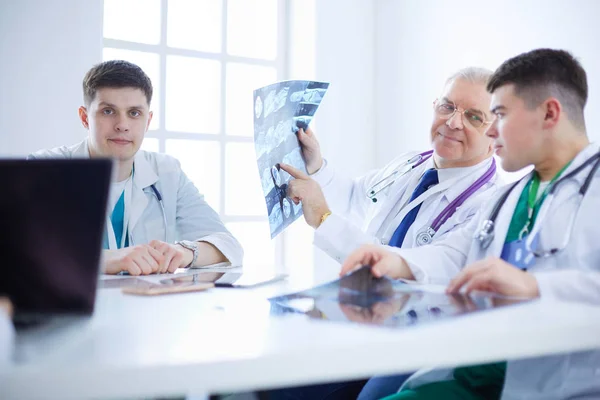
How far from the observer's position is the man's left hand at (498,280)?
0.94 m

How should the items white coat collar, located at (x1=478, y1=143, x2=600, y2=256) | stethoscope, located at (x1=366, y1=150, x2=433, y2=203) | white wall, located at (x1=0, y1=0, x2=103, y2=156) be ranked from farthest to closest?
white wall, located at (x1=0, y1=0, x2=103, y2=156) < stethoscope, located at (x1=366, y1=150, x2=433, y2=203) < white coat collar, located at (x1=478, y1=143, x2=600, y2=256)

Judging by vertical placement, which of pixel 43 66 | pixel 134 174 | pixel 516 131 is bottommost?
pixel 134 174

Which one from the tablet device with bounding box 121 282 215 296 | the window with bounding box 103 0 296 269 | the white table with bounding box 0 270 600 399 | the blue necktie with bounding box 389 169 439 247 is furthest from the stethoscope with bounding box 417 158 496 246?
the window with bounding box 103 0 296 269

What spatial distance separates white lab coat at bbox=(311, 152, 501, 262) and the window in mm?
1447

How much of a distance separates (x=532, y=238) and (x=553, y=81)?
442 mm

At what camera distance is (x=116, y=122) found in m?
1.98

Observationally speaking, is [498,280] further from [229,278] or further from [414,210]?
[414,210]

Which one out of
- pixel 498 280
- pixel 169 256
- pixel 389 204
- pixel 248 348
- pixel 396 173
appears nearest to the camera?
pixel 248 348

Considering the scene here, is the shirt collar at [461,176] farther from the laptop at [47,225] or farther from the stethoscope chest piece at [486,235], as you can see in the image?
the laptop at [47,225]

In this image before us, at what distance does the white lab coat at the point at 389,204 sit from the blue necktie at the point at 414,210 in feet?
0.06

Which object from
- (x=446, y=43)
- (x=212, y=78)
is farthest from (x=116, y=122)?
(x=446, y=43)

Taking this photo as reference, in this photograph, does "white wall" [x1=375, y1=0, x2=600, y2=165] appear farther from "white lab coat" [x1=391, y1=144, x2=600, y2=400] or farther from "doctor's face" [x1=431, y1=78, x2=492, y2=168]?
"white lab coat" [x1=391, y1=144, x2=600, y2=400]

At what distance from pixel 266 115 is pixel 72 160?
98 cm

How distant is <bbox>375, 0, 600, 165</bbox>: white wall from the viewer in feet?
7.83
